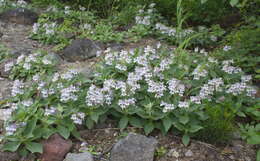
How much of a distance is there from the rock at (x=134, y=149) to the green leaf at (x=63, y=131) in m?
0.47

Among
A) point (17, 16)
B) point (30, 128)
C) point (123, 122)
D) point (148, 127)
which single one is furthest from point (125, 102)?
point (17, 16)

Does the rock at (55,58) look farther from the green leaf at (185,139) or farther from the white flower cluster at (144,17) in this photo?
the green leaf at (185,139)

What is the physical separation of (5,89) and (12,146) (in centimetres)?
136

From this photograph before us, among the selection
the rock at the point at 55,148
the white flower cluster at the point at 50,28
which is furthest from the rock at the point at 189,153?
the white flower cluster at the point at 50,28

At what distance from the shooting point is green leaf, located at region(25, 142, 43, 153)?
2.95 m

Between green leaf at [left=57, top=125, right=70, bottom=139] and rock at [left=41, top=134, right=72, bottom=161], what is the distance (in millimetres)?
46

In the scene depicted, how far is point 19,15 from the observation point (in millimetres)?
6438

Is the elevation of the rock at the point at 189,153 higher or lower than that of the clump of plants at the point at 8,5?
lower

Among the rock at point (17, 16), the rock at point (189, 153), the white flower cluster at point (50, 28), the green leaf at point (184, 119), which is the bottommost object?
the rock at point (189, 153)

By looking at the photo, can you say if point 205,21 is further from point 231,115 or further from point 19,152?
point 19,152

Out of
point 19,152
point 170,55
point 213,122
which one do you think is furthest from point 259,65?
point 19,152

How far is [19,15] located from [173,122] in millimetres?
Answer: 4452

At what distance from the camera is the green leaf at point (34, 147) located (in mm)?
2945

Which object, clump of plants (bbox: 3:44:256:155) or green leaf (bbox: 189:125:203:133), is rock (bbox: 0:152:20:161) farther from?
green leaf (bbox: 189:125:203:133)
